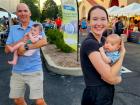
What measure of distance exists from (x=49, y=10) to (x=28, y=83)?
2722 inches

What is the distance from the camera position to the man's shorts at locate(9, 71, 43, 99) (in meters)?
5.15

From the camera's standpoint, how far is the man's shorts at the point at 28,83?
515cm

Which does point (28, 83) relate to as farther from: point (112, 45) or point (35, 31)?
point (112, 45)

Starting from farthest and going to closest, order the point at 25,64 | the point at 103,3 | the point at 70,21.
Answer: the point at 103,3 < the point at 70,21 < the point at 25,64

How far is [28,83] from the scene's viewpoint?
5199 millimetres

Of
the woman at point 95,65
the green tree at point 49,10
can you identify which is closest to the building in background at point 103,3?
the green tree at point 49,10

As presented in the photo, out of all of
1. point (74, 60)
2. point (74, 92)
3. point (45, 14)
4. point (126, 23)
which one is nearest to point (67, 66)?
point (74, 60)

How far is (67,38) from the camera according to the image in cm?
1202

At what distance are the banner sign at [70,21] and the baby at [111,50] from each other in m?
8.46

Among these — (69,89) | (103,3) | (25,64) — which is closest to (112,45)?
(25,64)

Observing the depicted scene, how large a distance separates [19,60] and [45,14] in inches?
2698

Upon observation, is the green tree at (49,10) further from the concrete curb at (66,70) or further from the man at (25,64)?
the man at (25,64)

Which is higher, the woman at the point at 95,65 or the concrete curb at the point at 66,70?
the woman at the point at 95,65

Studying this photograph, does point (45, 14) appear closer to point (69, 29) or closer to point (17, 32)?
point (69, 29)
